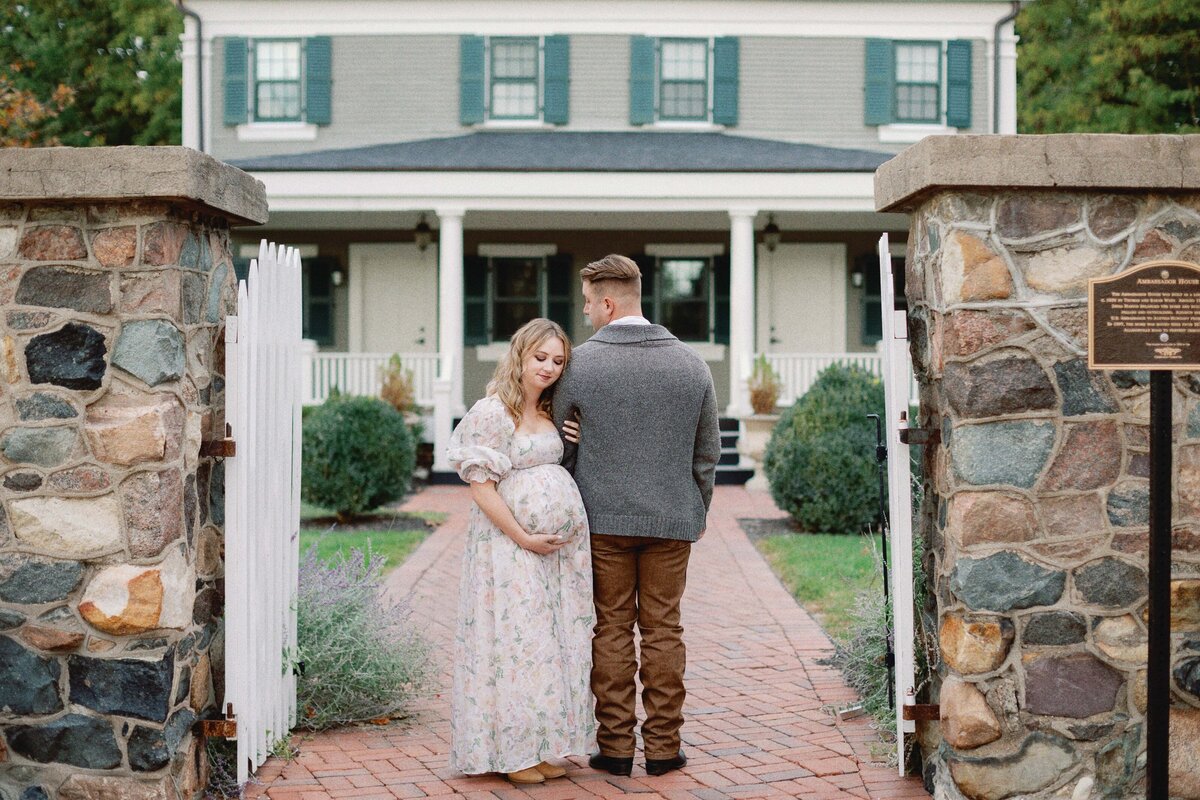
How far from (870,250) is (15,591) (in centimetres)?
A: 1505

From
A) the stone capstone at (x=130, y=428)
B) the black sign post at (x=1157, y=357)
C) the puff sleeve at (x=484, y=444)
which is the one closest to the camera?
the black sign post at (x=1157, y=357)

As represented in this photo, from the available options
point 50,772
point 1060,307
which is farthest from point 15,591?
point 1060,307

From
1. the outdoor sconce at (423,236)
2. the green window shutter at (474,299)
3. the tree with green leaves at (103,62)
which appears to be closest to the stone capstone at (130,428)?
the outdoor sconce at (423,236)

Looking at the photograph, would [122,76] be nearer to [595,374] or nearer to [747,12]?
[747,12]

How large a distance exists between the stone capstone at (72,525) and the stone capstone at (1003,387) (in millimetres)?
2688

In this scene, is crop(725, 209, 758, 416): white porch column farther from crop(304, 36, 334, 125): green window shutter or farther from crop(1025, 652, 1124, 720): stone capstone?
crop(1025, 652, 1124, 720): stone capstone

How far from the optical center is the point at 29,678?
13.5ft

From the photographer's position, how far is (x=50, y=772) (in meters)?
4.11

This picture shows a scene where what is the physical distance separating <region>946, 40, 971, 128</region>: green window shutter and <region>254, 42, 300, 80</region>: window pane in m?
8.90

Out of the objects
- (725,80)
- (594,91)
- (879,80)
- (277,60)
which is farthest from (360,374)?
(879,80)

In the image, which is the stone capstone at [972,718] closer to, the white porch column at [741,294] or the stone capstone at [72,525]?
the stone capstone at [72,525]

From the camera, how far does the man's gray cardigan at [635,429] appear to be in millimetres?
4508

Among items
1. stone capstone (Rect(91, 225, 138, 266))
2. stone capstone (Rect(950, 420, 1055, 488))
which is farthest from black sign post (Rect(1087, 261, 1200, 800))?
stone capstone (Rect(91, 225, 138, 266))

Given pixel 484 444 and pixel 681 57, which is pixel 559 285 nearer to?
pixel 681 57
